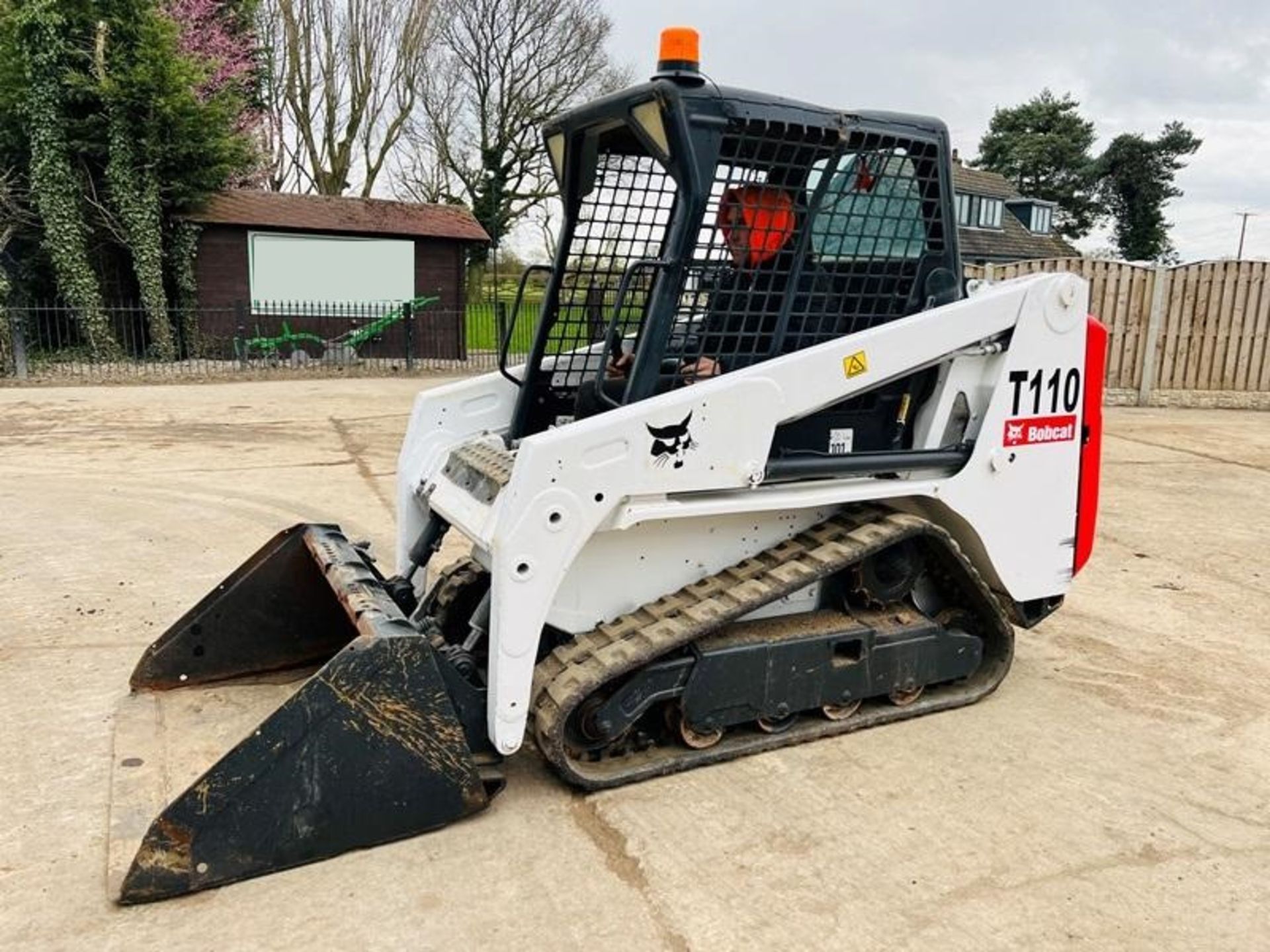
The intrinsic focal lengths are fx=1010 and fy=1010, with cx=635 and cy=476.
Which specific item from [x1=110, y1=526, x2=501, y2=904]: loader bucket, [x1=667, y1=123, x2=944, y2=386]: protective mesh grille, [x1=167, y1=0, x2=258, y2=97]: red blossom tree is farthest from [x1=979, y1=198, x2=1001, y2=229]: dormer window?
[x1=110, y1=526, x2=501, y2=904]: loader bucket

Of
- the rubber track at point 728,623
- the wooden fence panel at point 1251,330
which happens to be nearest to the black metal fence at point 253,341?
the wooden fence panel at point 1251,330

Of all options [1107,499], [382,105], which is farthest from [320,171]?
[1107,499]

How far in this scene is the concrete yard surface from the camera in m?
2.41

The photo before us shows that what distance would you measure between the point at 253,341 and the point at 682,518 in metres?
17.8

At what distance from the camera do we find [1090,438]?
12.8 ft

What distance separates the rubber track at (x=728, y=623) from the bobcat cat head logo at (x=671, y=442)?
1.59 feet

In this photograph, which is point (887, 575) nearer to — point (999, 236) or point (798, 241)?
point (798, 241)

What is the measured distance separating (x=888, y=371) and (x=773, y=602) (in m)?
0.86

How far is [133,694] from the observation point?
3.73 m

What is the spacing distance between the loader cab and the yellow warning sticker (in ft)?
0.76

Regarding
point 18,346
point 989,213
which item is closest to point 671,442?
point 18,346

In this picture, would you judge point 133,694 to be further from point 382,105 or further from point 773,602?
point 382,105

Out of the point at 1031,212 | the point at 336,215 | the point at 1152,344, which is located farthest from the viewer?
the point at 1031,212

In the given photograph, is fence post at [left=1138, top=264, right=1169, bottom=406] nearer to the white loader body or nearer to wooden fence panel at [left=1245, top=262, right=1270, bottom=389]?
wooden fence panel at [left=1245, top=262, right=1270, bottom=389]
